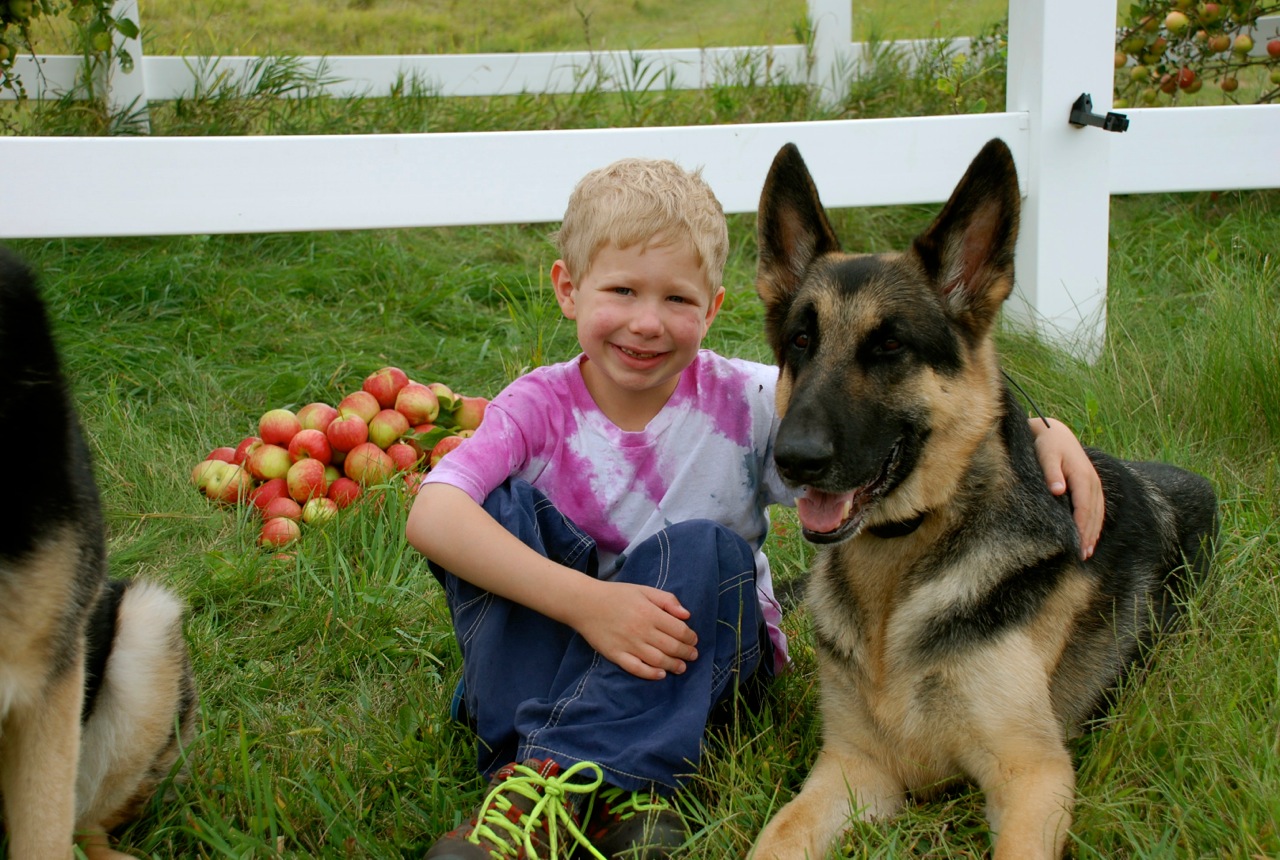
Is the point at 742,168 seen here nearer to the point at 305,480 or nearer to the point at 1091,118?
the point at 1091,118

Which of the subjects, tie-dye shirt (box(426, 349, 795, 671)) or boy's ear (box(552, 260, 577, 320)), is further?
boy's ear (box(552, 260, 577, 320))

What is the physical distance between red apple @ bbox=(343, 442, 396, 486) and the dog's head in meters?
1.80

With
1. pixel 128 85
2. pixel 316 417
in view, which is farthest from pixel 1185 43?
pixel 128 85

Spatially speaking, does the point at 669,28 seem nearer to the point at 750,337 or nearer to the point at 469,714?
the point at 750,337

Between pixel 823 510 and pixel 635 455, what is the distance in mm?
553

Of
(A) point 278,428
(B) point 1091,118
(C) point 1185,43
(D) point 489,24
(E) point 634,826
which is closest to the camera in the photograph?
(E) point 634,826

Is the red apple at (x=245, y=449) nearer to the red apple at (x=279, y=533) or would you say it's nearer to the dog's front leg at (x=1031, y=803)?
the red apple at (x=279, y=533)

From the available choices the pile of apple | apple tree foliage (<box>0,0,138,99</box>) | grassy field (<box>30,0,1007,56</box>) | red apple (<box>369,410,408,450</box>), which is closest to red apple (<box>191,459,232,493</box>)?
the pile of apple

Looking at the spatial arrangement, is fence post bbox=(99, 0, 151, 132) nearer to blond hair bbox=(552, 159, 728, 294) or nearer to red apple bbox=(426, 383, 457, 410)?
red apple bbox=(426, 383, 457, 410)

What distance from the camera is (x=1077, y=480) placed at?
256 cm

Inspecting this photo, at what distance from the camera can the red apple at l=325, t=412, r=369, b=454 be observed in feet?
13.0

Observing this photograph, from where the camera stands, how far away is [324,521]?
3.69 m

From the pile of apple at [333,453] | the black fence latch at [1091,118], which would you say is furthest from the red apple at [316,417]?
the black fence latch at [1091,118]

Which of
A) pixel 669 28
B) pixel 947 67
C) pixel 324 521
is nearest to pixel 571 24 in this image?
pixel 669 28
